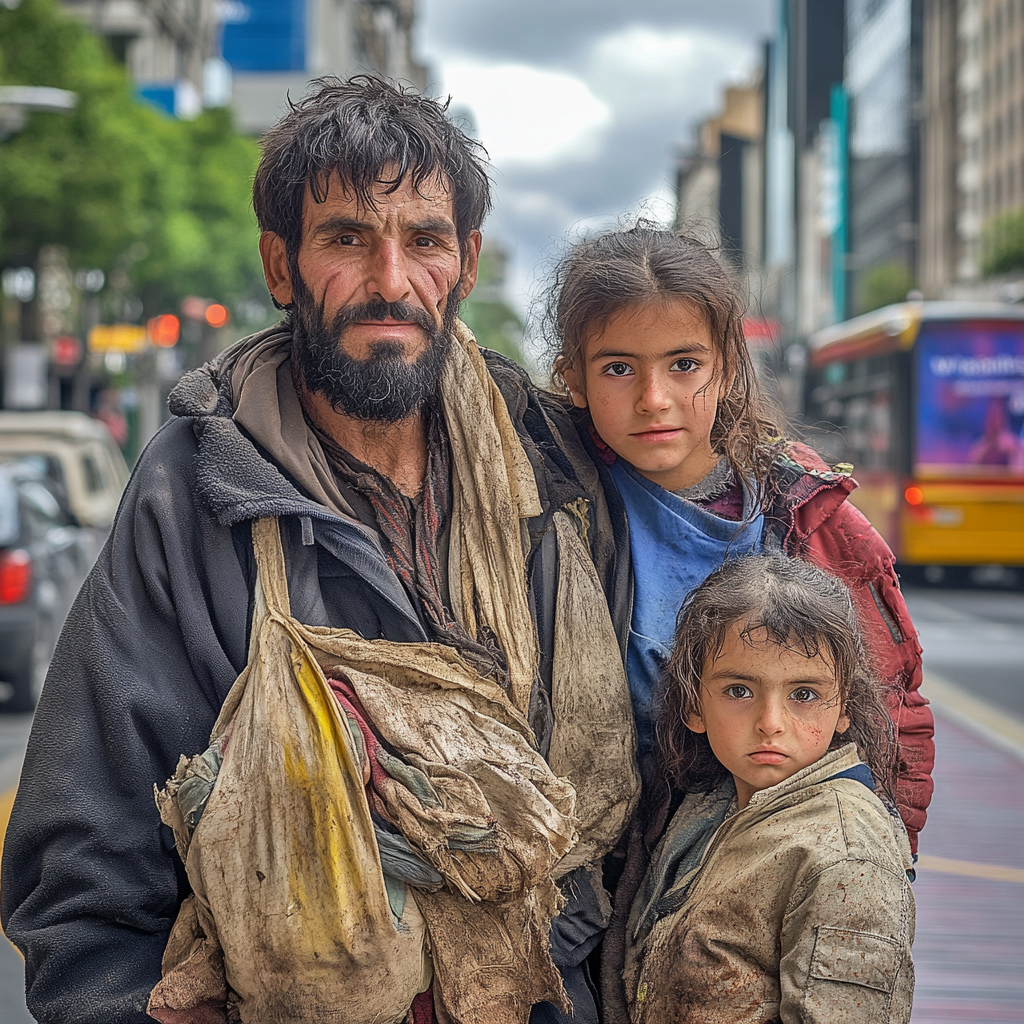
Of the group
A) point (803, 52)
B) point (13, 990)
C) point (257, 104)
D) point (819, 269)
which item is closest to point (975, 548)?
point (13, 990)

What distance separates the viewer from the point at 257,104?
7312 centimetres

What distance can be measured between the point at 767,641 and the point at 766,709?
0.10 m

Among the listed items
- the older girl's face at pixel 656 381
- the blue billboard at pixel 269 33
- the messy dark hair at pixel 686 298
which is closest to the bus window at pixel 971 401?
the messy dark hair at pixel 686 298

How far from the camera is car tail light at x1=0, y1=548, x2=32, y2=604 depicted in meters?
9.09

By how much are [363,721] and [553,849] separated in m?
0.31

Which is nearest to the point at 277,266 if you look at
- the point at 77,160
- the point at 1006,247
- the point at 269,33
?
the point at 77,160

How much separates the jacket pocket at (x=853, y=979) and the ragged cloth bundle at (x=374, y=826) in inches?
14.6

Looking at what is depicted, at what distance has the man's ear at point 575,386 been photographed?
8.38 ft

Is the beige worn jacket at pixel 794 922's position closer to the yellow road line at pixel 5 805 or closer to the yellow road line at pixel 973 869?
the yellow road line at pixel 973 869

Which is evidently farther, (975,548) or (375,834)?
(975,548)

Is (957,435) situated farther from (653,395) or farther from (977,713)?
(653,395)

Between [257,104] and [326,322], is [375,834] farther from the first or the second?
[257,104]

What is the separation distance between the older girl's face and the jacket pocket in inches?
32.2

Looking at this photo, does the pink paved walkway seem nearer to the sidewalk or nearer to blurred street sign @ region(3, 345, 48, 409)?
the sidewalk
